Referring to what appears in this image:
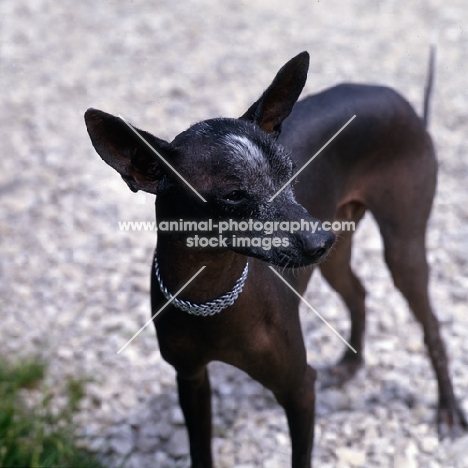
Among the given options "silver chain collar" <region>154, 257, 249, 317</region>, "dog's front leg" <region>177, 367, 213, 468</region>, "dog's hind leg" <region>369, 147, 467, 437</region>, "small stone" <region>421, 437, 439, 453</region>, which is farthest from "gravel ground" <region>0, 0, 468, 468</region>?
"silver chain collar" <region>154, 257, 249, 317</region>

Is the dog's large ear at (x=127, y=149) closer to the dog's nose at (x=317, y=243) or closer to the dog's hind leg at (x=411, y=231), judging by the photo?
the dog's nose at (x=317, y=243)

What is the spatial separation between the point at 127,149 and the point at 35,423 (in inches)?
58.0

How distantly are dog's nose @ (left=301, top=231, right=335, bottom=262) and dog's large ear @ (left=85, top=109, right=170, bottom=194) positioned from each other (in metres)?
0.42

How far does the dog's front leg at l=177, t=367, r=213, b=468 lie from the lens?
249 centimetres

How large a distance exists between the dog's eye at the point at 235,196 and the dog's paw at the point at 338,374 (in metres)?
1.63

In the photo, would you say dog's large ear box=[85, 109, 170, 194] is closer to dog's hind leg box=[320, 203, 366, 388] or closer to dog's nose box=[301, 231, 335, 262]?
dog's nose box=[301, 231, 335, 262]

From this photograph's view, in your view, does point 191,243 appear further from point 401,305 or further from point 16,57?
point 16,57

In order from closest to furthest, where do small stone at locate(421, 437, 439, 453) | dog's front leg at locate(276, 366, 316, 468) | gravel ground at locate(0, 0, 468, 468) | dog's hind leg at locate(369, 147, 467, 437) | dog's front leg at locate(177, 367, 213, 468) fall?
dog's front leg at locate(276, 366, 316, 468) < dog's front leg at locate(177, 367, 213, 468) < dog's hind leg at locate(369, 147, 467, 437) < small stone at locate(421, 437, 439, 453) < gravel ground at locate(0, 0, 468, 468)

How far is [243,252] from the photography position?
192 centimetres

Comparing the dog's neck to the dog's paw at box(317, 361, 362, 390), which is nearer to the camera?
the dog's neck

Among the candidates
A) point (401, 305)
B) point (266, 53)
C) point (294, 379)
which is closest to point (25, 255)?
point (401, 305)

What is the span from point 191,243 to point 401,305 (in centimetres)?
196

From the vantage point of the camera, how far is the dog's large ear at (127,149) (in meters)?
1.90

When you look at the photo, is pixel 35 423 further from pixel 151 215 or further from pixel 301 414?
pixel 151 215
